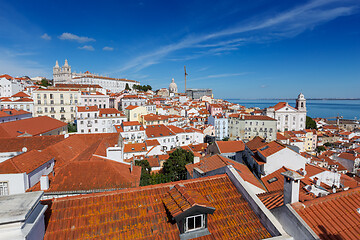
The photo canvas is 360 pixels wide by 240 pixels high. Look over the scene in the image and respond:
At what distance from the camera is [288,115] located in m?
70.5

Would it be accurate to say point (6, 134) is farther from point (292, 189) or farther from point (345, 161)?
point (345, 161)

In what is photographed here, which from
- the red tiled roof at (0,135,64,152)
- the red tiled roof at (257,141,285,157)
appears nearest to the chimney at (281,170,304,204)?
the red tiled roof at (257,141,285,157)

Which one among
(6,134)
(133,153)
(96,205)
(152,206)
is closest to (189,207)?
(152,206)

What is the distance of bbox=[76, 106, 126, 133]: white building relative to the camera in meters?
41.0

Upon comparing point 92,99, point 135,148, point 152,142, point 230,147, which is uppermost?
point 92,99

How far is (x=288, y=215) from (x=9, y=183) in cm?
1033

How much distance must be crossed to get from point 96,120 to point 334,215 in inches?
1686

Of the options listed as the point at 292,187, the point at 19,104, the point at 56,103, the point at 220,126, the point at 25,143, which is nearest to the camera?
the point at 292,187

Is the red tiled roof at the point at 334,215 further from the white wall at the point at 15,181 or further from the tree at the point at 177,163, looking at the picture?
the tree at the point at 177,163

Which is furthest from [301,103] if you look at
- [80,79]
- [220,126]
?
[80,79]

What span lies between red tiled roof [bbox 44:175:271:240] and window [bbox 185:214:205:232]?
0.22 metres

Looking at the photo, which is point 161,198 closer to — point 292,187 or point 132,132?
point 292,187

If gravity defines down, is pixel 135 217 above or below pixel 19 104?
below

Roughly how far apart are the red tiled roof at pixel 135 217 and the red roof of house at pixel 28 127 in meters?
22.5
